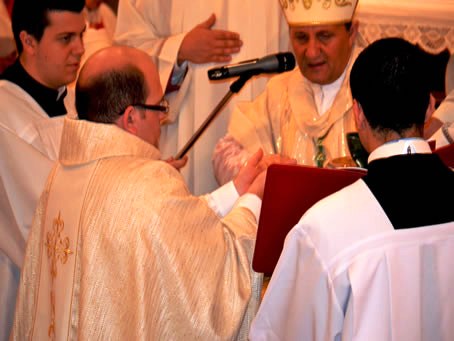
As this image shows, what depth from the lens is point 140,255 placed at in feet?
8.98

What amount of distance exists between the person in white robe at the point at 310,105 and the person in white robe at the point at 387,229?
54.6 inches

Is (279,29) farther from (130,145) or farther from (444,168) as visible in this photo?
(444,168)

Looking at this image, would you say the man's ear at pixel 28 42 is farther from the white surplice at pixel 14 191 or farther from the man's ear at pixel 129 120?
the man's ear at pixel 129 120

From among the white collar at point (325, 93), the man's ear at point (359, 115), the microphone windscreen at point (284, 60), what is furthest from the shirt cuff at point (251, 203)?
the white collar at point (325, 93)

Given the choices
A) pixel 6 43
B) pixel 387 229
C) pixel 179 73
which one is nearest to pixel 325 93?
pixel 179 73

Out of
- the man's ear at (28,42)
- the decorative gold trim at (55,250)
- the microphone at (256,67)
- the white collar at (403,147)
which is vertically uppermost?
the white collar at (403,147)

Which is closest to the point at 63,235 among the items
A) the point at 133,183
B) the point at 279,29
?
the point at 133,183

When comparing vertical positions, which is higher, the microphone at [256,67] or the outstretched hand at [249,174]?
the microphone at [256,67]

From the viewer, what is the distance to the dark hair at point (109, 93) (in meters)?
2.88

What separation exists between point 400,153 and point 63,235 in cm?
118

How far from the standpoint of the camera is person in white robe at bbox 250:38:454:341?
2.38m

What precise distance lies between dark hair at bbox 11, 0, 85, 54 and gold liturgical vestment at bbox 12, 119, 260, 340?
1.18 meters

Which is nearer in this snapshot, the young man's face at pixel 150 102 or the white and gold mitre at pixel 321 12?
the young man's face at pixel 150 102

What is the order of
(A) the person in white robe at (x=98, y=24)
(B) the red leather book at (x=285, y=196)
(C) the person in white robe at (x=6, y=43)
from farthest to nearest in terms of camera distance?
(A) the person in white robe at (x=98, y=24) < (C) the person in white robe at (x=6, y=43) < (B) the red leather book at (x=285, y=196)
